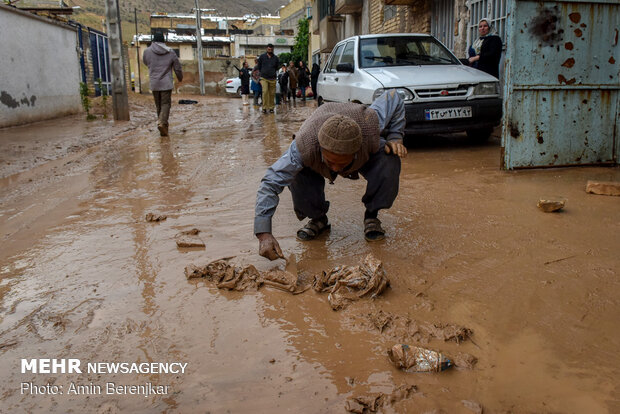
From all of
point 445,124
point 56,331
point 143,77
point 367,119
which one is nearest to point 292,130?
point 445,124

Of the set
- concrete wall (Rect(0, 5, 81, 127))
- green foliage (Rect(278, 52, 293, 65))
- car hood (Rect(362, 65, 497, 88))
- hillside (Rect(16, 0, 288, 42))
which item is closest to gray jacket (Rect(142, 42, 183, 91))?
concrete wall (Rect(0, 5, 81, 127))

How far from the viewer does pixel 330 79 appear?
25.7ft

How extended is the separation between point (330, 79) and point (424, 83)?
2147 mm

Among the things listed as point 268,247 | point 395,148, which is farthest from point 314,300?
point 395,148

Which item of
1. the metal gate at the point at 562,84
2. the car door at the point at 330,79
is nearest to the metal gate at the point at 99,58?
the car door at the point at 330,79

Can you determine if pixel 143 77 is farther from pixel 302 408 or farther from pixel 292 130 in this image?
pixel 302 408

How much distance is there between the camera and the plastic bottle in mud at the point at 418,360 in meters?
1.83

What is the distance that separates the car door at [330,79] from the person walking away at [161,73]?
2470 mm

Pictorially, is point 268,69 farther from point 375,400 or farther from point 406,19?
point 375,400

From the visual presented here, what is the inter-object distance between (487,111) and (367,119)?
3.84 m

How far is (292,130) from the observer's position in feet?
31.0

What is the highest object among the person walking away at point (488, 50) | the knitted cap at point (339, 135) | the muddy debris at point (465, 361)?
the person walking away at point (488, 50)

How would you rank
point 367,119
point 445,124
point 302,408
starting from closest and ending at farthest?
point 302,408 → point 367,119 → point 445,124

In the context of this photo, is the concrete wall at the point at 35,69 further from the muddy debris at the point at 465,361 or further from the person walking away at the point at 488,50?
the muddy debris at the point at 465,361
